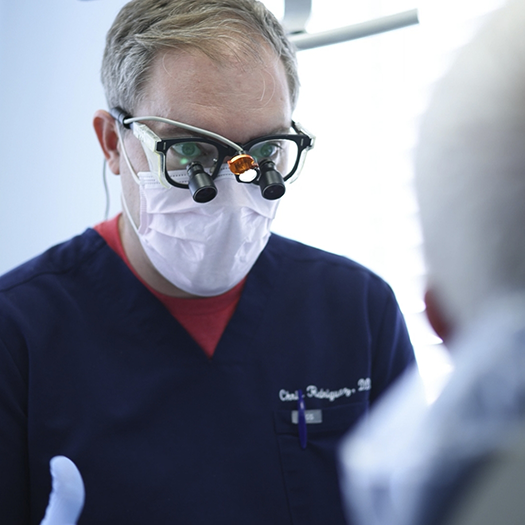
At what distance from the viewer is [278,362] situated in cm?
126

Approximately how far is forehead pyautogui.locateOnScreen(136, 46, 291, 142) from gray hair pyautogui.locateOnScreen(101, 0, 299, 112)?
0.7 inches

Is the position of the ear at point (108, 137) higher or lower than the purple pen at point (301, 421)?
higher

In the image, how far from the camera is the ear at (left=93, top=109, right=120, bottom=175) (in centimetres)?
127

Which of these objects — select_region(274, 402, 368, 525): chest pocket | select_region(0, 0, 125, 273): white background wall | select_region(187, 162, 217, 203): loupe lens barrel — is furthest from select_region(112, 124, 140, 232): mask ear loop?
select_region(0, 0, 125, 273): white background wall

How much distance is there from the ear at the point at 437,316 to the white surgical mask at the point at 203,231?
65 cm

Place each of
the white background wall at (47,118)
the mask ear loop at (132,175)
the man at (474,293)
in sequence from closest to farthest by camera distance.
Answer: the man at (474,293), the mask ear loop at (132,175), the white background wall at (47,118)

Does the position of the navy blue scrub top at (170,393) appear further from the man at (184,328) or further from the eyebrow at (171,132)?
the eyebrow at (171,132)

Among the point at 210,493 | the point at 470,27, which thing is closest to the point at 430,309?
the point at 470,27

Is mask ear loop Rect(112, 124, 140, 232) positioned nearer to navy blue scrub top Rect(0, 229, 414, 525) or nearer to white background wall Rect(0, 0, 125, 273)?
navy blue scrub top Rect(0, 229, 414, 525)

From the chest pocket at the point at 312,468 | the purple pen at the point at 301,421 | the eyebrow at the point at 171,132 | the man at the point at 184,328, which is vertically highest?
the eyebrow at the point at 171,132

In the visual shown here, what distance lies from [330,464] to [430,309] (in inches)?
31.8

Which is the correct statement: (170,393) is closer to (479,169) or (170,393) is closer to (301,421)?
(301,421)

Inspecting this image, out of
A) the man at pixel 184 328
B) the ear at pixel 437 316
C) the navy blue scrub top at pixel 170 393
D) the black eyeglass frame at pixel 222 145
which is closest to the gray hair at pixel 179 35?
the man at pixel 184 328

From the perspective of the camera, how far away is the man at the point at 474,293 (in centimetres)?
41
